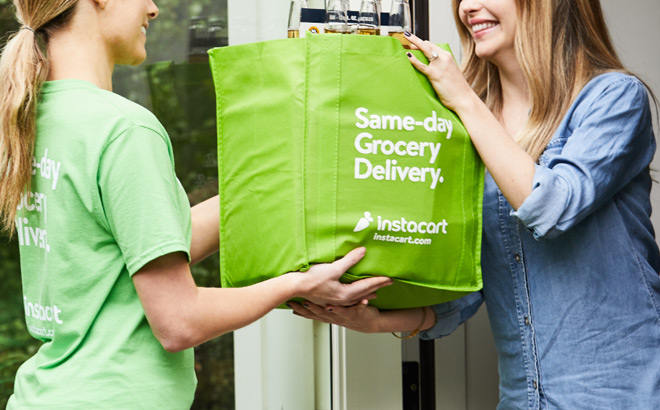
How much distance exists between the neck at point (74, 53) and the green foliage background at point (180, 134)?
0.78 m

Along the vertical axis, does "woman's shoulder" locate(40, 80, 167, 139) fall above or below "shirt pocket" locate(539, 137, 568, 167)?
above

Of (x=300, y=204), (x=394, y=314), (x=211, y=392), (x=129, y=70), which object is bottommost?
(x=211, y=392)

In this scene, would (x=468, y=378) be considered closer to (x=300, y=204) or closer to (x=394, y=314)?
(x=394, y=314)

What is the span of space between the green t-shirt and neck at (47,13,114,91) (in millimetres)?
32

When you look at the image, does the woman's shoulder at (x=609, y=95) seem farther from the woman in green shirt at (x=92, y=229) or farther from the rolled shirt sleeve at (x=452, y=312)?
the woman in green shirt at (x=92, y=229)

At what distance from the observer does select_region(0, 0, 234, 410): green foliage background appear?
6.75 feet

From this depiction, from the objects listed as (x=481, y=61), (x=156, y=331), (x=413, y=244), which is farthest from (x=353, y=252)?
(x=481, y=61)

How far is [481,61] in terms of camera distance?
1761mm

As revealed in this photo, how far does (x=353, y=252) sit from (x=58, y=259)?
1.52 feet

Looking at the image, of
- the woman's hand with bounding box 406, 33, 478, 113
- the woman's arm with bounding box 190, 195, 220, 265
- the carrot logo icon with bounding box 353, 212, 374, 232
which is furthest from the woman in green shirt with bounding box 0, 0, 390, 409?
the woman's hand with bounding box 406, 33, 478, 113

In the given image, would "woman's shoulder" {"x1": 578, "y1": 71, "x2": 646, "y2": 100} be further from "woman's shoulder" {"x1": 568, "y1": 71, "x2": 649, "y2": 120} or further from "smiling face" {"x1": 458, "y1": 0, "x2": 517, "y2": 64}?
"smiling face" {"x1": 458, "y1": 0, "x2": 517, "y2": 64}

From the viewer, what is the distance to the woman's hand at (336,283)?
52.8 inches

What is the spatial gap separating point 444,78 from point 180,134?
93 cm

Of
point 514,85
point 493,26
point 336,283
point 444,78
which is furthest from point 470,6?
point 336,283
